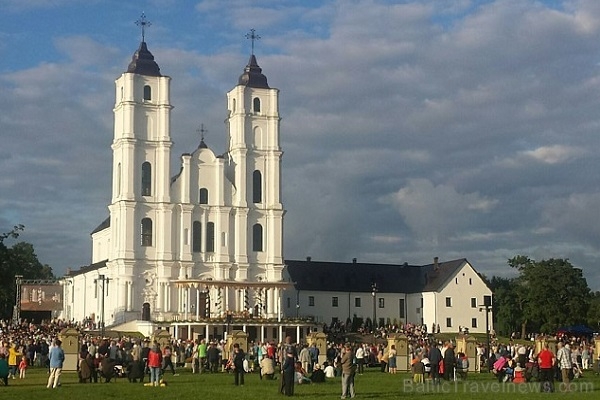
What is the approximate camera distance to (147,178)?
82.1 m

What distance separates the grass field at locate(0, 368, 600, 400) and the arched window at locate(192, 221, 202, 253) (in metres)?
47.5

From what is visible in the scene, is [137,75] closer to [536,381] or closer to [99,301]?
[99,301]

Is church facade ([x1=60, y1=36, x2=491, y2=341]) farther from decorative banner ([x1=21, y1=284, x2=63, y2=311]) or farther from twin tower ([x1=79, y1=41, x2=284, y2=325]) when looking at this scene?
decorative banner ([x1=21, y1=284, x2=63, y2=311])

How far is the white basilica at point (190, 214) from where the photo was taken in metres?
79.7

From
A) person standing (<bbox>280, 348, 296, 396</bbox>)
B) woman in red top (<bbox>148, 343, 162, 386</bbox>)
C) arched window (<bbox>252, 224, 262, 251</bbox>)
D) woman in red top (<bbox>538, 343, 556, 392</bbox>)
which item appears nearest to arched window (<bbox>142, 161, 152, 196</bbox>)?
arched window (<bbox>252, 224, 262, 251</bbox>)

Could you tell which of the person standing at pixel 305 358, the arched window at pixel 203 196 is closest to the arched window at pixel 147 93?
the arched window at pixel 203 196

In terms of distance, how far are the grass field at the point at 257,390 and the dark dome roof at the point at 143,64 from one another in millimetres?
50314

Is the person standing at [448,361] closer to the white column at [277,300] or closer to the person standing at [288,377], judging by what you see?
the person standing at [288,377]

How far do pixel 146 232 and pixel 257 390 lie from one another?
5373 centimetres

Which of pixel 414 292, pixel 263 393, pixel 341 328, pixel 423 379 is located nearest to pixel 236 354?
pixel 263 393

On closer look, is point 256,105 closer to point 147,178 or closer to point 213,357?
point 147,178

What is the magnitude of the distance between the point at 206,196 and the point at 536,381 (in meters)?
54.4

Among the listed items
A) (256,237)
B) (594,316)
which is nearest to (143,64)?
(256,237)

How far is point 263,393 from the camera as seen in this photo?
27641 mm
